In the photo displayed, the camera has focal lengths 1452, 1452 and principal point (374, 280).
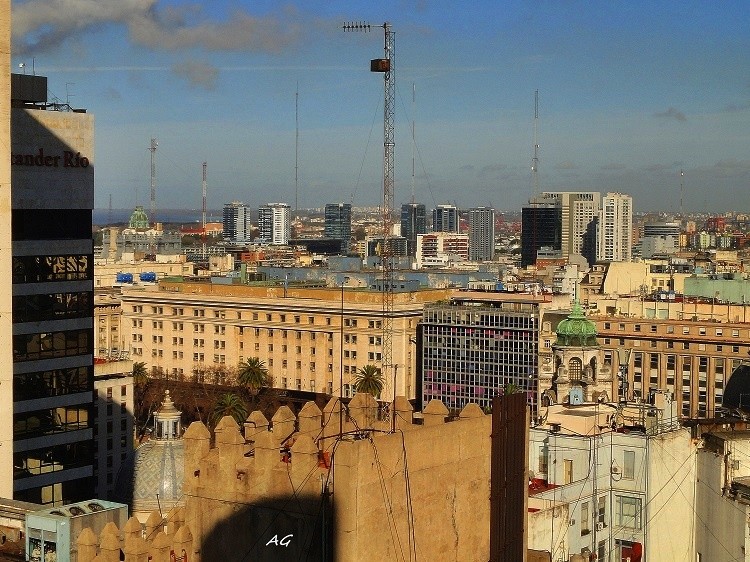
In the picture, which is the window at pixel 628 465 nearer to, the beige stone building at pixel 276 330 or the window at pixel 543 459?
the window at pixel 543 459

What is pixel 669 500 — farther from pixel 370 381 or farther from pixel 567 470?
pixel 370 381

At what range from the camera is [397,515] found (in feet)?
82.6

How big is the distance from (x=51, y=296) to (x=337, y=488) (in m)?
37.7

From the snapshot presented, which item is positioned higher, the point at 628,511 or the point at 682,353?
the point at 628,511

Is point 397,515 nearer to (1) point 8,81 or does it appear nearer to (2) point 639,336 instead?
(1) point 8,81

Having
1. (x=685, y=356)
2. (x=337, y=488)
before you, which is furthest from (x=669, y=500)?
(x=685, y=356)

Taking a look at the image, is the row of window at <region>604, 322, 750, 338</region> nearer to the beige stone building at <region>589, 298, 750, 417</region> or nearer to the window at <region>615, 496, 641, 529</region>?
the beige stone building at <region>589, 298, 750, 417</region>

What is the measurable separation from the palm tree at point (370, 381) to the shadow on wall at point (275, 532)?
10087 cm

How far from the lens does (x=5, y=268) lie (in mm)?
47500

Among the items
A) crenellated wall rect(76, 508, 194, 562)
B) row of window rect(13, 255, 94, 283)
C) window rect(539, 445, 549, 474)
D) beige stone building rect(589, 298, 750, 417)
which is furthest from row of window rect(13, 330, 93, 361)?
beige stone building rect(589, 298, 750, 417)

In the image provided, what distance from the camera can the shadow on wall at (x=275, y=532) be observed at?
24031 mm

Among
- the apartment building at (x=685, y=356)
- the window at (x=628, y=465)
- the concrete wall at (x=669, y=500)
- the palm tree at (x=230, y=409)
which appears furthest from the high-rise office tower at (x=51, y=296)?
the apartment building at (x=685, y=356)

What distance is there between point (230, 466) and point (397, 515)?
3.05 meters

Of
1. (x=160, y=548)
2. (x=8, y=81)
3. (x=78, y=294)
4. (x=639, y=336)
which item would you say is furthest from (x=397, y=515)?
(x=639, y=336)
